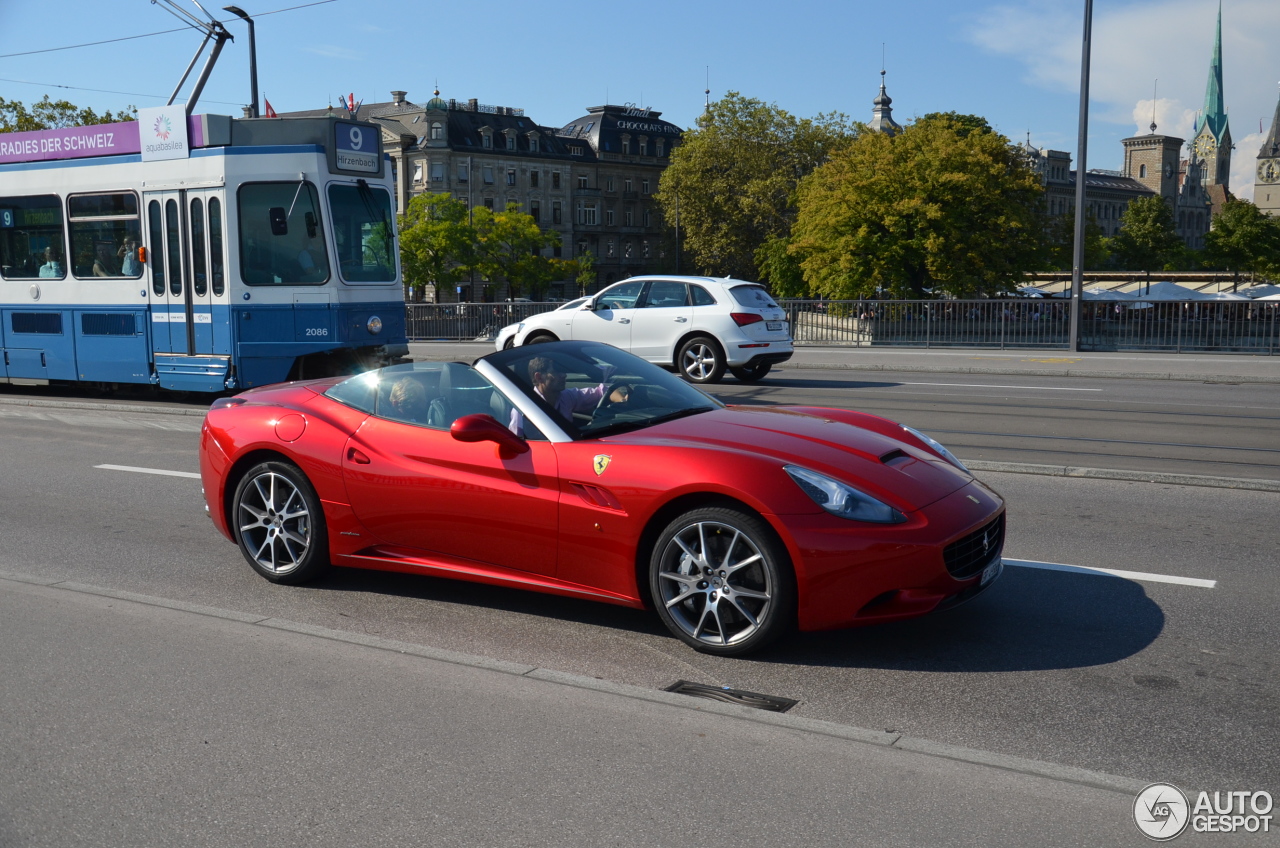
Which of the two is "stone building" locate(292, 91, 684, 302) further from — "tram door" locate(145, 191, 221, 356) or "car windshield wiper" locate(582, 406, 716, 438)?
"car windshield wiper" locate(582, 406, 716, 438)

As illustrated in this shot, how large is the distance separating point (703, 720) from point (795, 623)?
1.07 metres

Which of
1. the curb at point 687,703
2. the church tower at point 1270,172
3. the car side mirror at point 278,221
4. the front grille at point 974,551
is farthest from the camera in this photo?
the church tower at point 1270,172

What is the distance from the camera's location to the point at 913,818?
10.9 feet

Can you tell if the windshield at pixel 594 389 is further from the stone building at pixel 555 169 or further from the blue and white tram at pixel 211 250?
the stone building at pixel 555 169

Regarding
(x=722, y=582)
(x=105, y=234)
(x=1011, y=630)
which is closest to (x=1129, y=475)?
(x=1011, y=630)

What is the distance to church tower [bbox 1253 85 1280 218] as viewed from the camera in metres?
191

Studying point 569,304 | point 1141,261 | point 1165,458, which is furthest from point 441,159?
point 1165,458

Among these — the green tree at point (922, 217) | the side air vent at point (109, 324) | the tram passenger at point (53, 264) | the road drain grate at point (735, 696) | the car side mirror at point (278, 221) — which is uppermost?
the green tree at point (922, 217)

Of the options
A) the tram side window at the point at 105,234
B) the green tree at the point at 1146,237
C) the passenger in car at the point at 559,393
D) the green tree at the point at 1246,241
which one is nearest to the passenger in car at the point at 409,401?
the passenger in car at the point at 559,393

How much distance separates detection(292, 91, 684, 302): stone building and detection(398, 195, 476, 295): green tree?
222 inches

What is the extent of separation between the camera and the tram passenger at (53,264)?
50.8ft

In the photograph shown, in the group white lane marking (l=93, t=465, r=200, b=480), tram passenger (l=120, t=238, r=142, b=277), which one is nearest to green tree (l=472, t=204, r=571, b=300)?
tram passenger (l=120, t=238, r=142, b=277)

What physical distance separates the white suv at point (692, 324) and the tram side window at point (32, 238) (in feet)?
22.3

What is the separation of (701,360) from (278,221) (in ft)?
21.4
